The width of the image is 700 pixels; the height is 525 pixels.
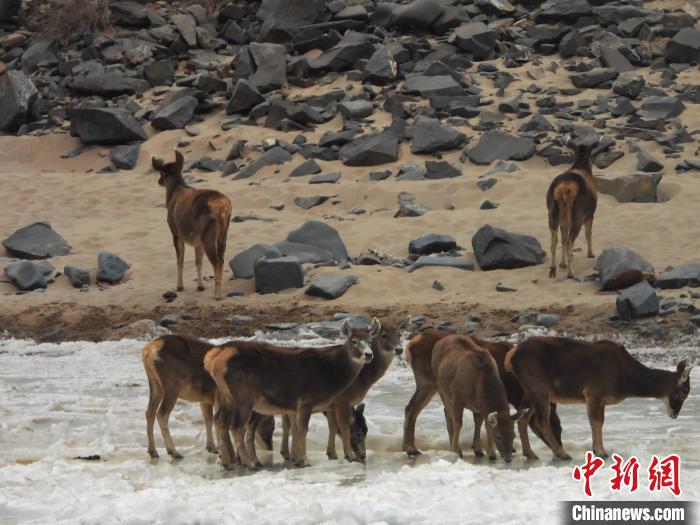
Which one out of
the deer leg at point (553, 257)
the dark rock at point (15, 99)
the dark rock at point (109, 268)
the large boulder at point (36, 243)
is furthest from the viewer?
the dark rock at point (15, 99)

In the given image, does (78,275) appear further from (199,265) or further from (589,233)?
(589,233)

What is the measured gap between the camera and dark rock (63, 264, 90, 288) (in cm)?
1944

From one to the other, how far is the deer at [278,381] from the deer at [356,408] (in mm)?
195

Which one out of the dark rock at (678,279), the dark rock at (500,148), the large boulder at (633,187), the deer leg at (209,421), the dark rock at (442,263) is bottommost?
the dark rock at (442,263)

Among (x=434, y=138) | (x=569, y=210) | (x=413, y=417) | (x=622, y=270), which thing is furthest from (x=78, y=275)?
(x=413, y=417)

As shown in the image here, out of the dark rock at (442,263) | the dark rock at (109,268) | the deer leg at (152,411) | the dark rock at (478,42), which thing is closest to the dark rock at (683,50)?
the dark rock at (478,42)

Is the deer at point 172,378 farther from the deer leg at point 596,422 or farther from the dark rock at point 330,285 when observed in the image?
the dark rock at point 330,285

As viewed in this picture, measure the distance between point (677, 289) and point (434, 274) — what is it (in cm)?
350

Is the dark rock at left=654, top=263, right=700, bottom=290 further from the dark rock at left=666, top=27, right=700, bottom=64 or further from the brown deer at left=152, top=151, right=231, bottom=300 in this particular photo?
the dark rock at left=666, top=27, right=700, bottom=64

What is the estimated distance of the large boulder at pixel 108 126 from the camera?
28.8 meters

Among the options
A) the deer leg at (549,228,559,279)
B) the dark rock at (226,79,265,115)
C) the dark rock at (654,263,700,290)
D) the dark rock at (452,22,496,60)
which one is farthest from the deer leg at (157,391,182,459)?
the dark rock at (452,22,496,60)

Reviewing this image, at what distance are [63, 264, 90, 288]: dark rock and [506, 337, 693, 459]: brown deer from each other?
10.6m

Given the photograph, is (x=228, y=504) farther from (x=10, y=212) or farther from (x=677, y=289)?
(x=10, y=212)

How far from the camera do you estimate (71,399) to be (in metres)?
12.8
